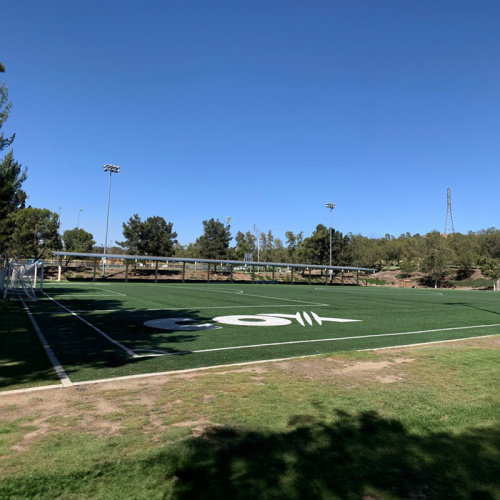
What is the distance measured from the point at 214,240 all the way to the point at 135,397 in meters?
72.9

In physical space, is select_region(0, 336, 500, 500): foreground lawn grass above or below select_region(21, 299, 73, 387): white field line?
above

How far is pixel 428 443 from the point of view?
3.48m

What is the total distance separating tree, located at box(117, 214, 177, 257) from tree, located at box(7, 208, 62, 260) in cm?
1410

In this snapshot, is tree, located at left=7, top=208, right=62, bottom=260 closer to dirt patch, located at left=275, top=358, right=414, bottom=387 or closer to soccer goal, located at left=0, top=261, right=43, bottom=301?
soccer goal, located at left=0, top=261, right=43, bottom=301

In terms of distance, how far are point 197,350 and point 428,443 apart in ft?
16.2

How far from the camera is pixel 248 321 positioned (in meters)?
12.3

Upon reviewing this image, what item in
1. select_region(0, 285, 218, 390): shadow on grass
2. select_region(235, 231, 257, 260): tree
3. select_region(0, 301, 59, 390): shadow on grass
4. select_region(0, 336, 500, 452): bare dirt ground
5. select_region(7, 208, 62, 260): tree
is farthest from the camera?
select_region(235, 231, 257, 260): tree

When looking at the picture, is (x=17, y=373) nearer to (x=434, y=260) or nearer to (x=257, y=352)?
(x=257, y=352)

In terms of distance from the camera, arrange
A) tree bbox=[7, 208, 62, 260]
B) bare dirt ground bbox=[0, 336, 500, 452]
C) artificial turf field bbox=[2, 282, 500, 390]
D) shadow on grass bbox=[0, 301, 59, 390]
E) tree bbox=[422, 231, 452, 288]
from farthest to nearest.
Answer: tree bbox=[422, 231, 452, 288] → tree bbox=[7, 208, 62, 260] → artificial turf field bbox=[2, 282, 500, 390] → shadow on grass bbox=[0, 301, 59, 390] → bare dirt ground bbox=[0, 336, 500, 452]

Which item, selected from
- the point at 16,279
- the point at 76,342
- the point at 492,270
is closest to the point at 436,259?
the point at 492,270

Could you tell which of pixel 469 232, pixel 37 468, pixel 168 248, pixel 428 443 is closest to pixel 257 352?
pixel 428 443

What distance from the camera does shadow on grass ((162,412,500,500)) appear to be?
2.71m

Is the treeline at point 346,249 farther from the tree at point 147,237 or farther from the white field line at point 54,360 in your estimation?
the white field line at point 54,360

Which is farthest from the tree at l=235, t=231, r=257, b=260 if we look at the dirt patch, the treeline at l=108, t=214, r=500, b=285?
the dirt patch
